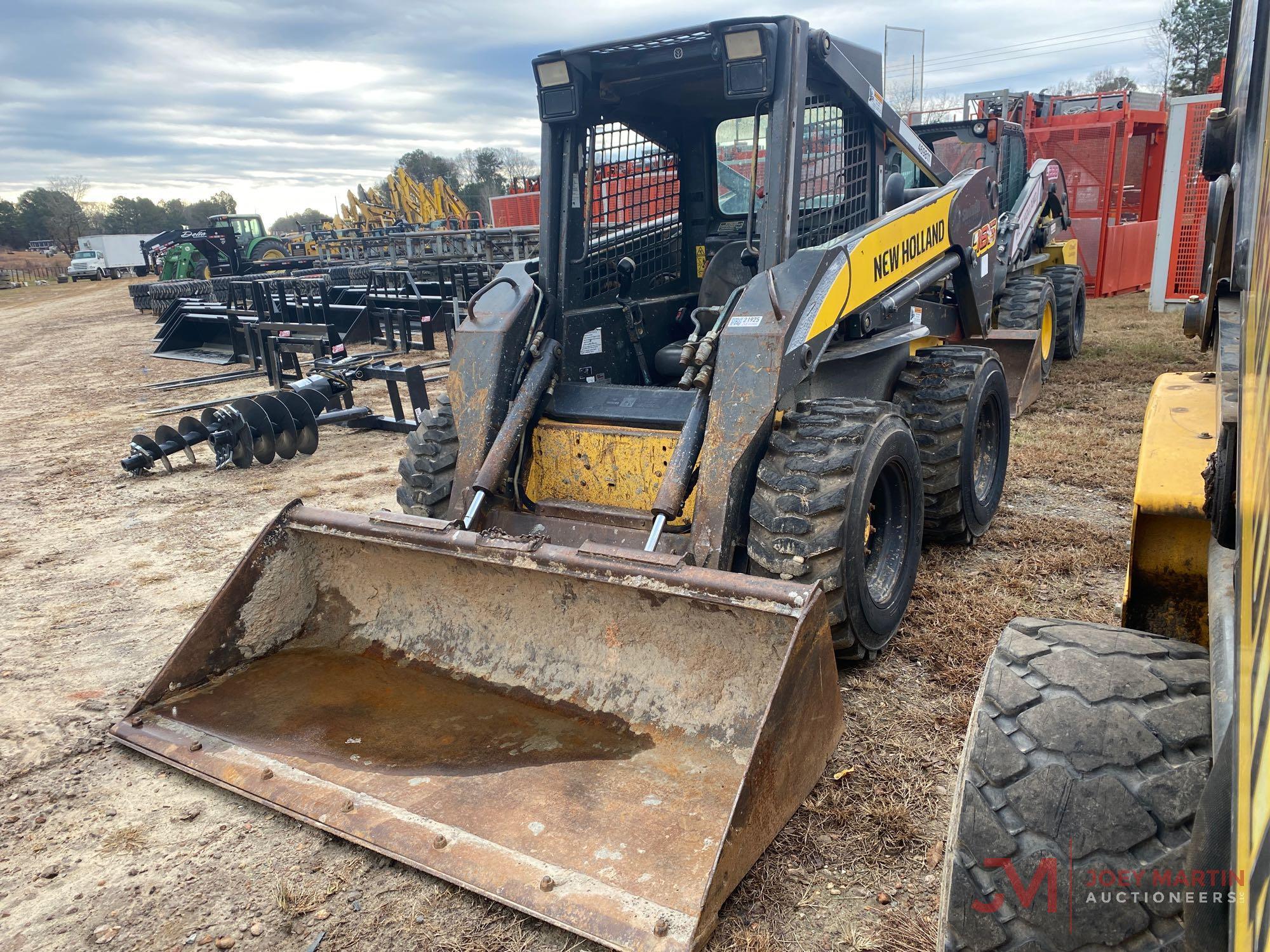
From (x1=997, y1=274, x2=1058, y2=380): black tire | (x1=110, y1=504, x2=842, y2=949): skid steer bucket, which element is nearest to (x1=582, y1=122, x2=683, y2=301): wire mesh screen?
(x1=110, y1=504, x2=842, y2=949): skid steer bucket

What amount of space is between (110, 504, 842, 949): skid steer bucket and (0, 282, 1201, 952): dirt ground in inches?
5.4

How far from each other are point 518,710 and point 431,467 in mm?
1358

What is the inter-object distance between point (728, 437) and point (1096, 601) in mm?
1892

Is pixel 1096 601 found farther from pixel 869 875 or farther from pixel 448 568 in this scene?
pixel 448 568

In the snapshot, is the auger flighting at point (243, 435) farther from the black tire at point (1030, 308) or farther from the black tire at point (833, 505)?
the black tire at point (1030, 308)

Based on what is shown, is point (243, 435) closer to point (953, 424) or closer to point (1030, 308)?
point (953, 424)

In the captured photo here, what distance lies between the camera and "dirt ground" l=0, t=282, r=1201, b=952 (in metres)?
2.28

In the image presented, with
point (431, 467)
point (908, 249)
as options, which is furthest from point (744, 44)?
point (431, 467)

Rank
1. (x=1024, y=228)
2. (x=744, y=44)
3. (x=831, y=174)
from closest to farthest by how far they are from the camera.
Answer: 1. (x=744, y=44)
2. (x=831, y=174)
3. (x=1024, y=228)

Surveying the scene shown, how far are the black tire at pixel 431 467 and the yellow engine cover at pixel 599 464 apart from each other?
0.39m

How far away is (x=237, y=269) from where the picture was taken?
69.3ft

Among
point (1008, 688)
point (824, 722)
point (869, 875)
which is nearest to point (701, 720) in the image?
point (824, 722)

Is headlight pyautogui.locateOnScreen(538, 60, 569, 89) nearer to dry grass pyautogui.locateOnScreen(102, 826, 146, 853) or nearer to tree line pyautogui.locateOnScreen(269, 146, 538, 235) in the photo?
dry grass pyautogui.locateOnScreen(102, 826, 146, 853)

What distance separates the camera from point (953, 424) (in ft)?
13.7
